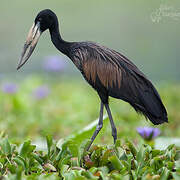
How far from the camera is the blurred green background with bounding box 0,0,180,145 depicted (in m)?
5.25

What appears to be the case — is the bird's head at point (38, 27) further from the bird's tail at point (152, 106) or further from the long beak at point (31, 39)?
the bird's tail at point (152, 106)

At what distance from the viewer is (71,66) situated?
8664mm

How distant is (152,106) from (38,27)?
0.97m

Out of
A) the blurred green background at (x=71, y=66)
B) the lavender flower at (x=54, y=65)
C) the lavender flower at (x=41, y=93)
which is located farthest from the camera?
the lavender flower at (x=54, y=65)

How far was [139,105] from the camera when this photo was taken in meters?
3.04

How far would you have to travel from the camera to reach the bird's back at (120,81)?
3.03 meters

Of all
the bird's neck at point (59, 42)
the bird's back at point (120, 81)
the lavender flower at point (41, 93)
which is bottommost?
the lavender flower at point (41, 93)

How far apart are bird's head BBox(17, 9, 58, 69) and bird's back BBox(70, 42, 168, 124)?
293 millimetres

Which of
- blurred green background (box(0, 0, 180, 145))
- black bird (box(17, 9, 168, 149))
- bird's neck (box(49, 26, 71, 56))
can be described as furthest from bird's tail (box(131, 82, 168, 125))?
blurred green background (box(0, 0, 180, 145))

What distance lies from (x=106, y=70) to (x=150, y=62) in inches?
181

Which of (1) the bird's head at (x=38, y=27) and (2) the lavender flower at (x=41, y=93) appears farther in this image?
(2) the lavender flower at (x=41, y=93)

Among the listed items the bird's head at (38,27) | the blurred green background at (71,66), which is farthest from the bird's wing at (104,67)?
the blurred green background at (71,66)

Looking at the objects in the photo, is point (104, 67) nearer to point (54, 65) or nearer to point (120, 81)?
point (120, 81)

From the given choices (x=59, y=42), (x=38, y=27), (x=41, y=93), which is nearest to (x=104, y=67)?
(x=59, y=42)
